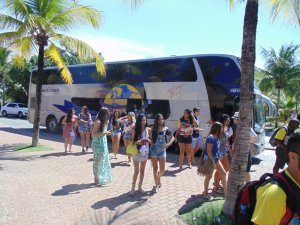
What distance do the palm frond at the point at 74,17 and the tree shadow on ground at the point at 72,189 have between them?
22.9 feet

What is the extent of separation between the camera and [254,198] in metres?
2.09

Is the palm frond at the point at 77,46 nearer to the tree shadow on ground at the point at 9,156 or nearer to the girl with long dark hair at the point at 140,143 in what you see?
the tree shadow on ground at the point at 9,156

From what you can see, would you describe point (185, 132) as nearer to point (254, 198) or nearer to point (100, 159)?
point (100, 159)

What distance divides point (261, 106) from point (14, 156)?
8.70 meters

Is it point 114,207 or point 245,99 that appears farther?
point 114,207

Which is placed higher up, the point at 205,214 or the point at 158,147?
the point at 158,147

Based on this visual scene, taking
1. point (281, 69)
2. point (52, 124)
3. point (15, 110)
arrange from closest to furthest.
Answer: point (52, 124)
point (281, 69)
point (15, 110)

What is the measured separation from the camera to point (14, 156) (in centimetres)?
1140

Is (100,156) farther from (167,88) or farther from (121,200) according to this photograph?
(167,88)

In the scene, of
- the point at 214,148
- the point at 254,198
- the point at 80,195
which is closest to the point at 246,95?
the point at 214,148

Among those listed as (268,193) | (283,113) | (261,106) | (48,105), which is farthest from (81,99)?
(283,113)

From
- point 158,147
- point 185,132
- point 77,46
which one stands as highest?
point 77,46

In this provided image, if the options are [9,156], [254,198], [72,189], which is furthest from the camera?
[9,156]

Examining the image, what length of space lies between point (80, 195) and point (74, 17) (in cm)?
774
